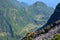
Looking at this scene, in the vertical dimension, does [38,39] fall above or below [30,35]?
below

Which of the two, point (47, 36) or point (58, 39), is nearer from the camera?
point (58, 39)

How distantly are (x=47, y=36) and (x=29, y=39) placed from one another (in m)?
8.65

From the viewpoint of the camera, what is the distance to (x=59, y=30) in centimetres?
7219

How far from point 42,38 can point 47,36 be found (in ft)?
5.77

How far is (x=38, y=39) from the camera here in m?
70.6

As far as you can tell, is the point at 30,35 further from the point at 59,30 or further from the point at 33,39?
the point at 59,30

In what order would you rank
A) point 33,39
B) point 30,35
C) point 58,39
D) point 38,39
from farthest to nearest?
point 30,35 < point 33,39 < point 38,39 < point 58,39

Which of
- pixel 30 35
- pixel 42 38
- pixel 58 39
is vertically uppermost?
pixel 30 35

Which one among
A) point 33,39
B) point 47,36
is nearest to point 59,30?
point 47,36

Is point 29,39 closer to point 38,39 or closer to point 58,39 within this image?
point 38,39

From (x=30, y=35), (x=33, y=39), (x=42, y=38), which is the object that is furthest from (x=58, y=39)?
(x=30, y=35)

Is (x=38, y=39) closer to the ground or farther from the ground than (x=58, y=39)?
farther from the ground

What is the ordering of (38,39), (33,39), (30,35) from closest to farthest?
(38,39), (33,39), (30,35)

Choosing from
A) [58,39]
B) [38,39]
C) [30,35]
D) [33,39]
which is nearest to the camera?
[58,39]
